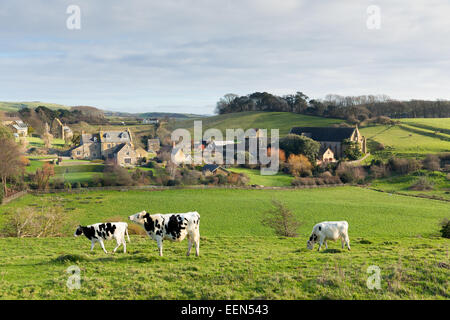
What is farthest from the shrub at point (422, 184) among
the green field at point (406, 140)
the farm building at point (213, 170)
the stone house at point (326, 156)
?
the farm building at point (213, 170)

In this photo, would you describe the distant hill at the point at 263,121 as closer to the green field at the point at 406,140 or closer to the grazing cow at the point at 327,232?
the green field at the point at 406,140

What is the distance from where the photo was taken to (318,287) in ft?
32.2

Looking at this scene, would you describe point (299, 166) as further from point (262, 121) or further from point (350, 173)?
point (262, 121)

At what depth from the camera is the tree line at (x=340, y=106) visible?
125125 mm

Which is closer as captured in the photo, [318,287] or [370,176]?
[318,287]

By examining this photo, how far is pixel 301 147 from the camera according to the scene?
79688 millimetres

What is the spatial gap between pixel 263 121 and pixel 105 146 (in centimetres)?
6938

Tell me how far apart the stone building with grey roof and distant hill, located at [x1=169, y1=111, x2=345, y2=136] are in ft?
161

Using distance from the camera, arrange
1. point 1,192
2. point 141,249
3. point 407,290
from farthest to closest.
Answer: point 1,192 < point 141,249 < point 407,290

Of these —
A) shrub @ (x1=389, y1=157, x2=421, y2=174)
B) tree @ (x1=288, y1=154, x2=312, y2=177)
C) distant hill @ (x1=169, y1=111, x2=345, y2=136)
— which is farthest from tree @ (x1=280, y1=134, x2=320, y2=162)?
distant hill @ (x1=169, y1=111, x2=345, y2=136)

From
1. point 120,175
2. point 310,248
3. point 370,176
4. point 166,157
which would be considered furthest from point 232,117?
point 310,248

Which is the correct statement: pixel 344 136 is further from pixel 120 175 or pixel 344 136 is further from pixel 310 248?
pixel 310 248

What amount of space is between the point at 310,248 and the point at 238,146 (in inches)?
2883

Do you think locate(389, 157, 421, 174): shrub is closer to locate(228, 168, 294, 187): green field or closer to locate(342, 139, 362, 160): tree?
locate(342, 139, 362, 160): tree
